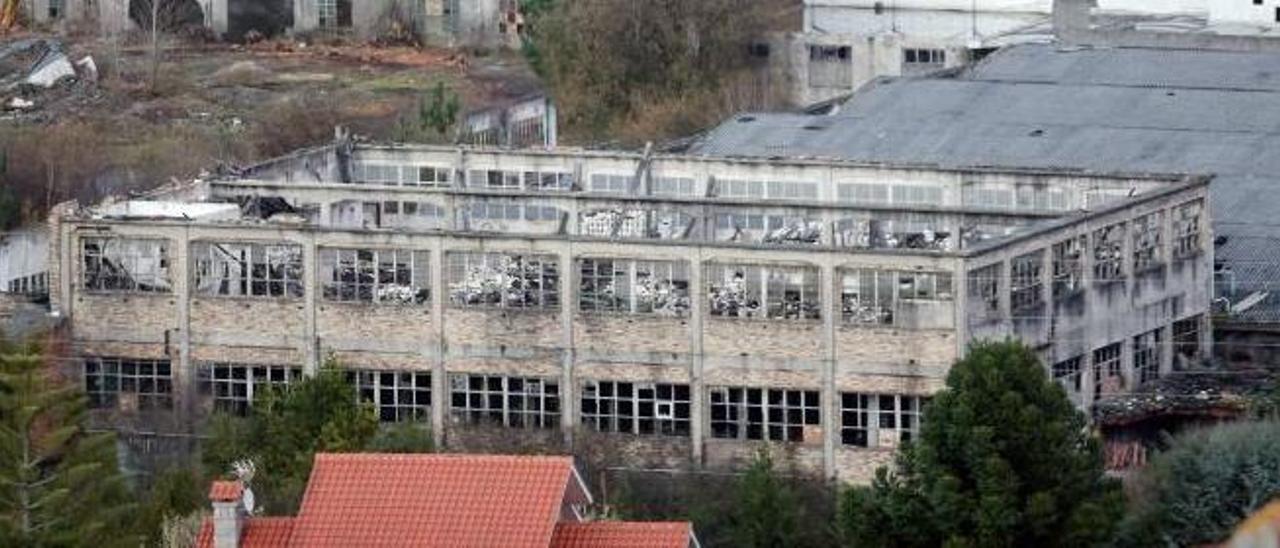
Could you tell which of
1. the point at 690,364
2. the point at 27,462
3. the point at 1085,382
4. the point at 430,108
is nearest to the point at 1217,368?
the point at 1085,382

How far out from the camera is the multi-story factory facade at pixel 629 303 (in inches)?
2675

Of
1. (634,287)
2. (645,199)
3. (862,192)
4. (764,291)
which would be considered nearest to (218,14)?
(862,192)

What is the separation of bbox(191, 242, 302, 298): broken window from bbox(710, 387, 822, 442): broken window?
20.8 feet

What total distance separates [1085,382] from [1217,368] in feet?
9.50

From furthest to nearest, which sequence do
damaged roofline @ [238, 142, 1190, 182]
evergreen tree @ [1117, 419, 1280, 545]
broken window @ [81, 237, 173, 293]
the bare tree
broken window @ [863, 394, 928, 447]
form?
the bare tree < damaged roofline @ [238, 142, 1190, 182] < broken window @ [81, 237, 173, 293] < broken window @ [863, 394, 928, 447] < evergreen tree @ [1117, 419, 1280, 545]

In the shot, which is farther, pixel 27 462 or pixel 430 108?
pixel 430 108

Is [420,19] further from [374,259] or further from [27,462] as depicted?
[27,462]

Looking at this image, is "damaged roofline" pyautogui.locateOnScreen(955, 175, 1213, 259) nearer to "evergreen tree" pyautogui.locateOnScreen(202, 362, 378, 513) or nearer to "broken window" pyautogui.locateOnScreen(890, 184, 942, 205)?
"broken window" pyautogui.locateOnScreen(890, 184, 942, 205)

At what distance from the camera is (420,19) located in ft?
374

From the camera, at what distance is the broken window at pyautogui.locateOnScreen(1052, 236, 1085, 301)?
6938 centimetres

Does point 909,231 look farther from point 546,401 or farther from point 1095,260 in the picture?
point 546,401

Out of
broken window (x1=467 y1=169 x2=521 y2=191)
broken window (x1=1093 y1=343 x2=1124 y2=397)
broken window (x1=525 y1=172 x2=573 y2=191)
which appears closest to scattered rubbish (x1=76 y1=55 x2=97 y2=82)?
broken window (x1=467 y1=169 x2=521 y2=191)

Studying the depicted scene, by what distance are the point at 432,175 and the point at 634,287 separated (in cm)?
1020

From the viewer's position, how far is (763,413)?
225 feet
